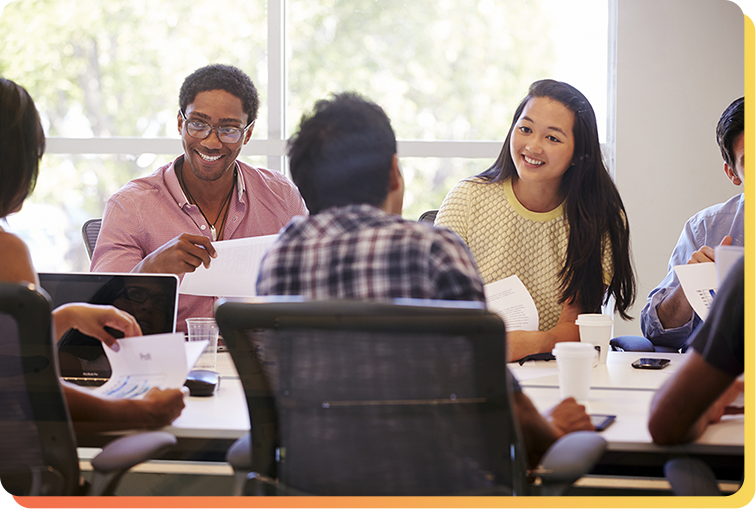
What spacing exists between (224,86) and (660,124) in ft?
4.66

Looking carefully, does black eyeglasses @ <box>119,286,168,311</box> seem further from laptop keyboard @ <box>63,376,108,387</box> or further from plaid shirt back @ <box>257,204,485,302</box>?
plaid shirt back @ <box>257,204,485,302</box>

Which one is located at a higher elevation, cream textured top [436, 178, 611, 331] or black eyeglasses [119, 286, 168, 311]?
cream textured top [436, 178, 611, 331]

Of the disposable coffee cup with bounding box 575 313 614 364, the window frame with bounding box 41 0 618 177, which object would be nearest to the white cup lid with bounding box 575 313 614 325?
the disposable coffee cup with bounding box 575 313 614 364

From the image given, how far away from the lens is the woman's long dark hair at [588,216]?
4.97ft

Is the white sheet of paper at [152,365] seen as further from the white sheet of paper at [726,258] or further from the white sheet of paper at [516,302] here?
the white sheet of paper at [726,258]

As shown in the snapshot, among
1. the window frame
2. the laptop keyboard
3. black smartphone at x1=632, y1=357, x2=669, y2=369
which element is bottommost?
black smartphone at x1=632, y1=357, x2=669, y2=369

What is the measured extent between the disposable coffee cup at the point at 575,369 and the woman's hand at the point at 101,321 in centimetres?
69

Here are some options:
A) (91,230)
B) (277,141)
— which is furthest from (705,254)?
(91,230)

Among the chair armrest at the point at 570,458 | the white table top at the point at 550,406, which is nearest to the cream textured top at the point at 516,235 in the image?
the white table top at the point at 550,406

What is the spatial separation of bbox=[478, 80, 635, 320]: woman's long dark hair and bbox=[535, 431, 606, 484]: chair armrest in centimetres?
67

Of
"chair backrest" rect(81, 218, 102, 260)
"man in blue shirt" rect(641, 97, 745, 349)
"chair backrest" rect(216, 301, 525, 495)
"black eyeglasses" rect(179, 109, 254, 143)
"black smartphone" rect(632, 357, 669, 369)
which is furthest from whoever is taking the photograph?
"chair backrest" rect(81, 218, 102, 260)

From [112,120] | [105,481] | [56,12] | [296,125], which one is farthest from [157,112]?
[105,481]

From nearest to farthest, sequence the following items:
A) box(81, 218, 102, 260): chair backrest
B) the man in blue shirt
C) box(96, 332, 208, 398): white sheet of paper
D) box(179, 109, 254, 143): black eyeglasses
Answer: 1. box(96, 332, 208, 398): white sheet of paper
2. the man in blue shirt
3. box(179, 109, 254, 143): black eyeglasses
4. box(81, 218, 102, 260): chair backrest

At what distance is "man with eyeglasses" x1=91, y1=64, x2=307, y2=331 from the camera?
132cm
